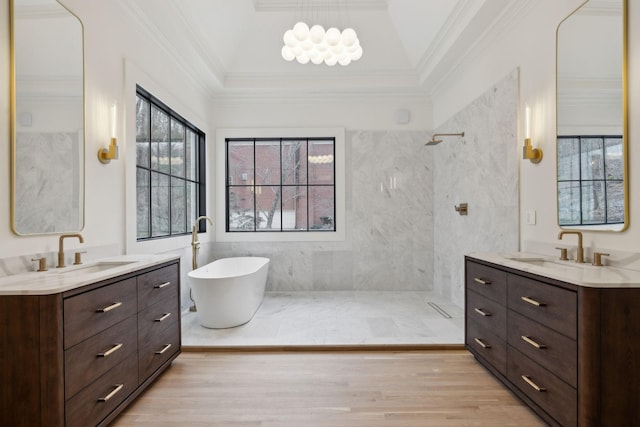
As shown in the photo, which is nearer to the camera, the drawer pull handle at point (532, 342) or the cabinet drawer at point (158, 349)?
the drawer pull handle at point (532, 342)

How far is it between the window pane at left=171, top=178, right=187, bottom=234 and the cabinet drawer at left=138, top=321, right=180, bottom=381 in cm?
148

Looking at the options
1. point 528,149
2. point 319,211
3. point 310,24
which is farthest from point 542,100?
point 319,211

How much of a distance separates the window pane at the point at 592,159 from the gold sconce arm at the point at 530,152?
1.20 ft

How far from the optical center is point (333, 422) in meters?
1.78

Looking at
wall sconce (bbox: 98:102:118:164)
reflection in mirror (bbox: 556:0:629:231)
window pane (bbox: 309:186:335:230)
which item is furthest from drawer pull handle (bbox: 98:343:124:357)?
window pane (bbox: 309:186:335:230)

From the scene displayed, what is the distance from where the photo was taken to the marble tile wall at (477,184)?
280 centimetres

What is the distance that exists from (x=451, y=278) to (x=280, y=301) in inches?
82.5

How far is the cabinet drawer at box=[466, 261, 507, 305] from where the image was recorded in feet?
6.73

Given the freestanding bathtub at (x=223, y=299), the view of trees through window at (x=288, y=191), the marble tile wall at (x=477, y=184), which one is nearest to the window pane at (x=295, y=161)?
the view of trees through window at (x=288, y=191)

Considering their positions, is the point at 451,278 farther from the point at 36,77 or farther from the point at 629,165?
the point at 36,77

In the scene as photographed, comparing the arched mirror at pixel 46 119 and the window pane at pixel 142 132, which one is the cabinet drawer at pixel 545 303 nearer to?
the arched mirror at pixel 46 119

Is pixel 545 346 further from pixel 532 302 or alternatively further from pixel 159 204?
pixel 159 204

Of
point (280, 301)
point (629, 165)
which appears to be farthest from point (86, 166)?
point (629, 165)

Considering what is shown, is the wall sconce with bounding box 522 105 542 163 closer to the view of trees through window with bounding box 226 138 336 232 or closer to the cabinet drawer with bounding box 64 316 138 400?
the cabinet drawer with bounding box 64 316 138 400
